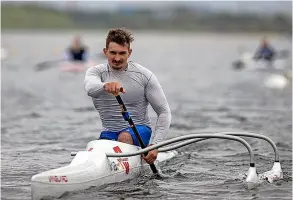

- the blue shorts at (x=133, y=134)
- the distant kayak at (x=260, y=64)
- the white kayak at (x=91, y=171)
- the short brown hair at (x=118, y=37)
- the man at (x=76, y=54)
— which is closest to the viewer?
the white kayak at (x=91, y=171)

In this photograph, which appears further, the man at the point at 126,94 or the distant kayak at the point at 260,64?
the distant kayak at the point at 260,64

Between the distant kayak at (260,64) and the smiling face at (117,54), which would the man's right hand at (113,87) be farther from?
the distant kayak at (260,64)

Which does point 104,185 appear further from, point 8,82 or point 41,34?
point 41,34

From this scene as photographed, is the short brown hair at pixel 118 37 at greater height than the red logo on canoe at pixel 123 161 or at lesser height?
greater

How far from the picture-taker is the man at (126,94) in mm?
9422

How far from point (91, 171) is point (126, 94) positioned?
1.33 m

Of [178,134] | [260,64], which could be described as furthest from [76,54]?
[178,134]

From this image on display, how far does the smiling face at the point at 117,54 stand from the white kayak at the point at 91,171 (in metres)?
1.01

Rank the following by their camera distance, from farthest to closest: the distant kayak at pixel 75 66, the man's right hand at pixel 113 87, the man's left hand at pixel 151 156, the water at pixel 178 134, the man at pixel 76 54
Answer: the distant kayak at pixel 75 66 < the man at pixel 76 54 < the water at pixel 178 134 < the man's left hand at pixel 151 156 < the man's right hand at pixel 113 87

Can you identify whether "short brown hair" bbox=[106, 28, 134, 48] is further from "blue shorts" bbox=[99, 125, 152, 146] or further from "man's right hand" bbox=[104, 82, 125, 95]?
"blue shorts" bbox=[99, 125, 152, 146]

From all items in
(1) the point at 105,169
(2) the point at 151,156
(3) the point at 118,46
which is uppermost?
(3) the point at 118,46

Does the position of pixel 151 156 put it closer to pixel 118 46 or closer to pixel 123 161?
pixel 123 161

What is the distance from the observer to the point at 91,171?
891cm

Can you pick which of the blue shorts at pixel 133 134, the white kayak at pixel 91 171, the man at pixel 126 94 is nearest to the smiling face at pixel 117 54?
the man at pixel 126 94
